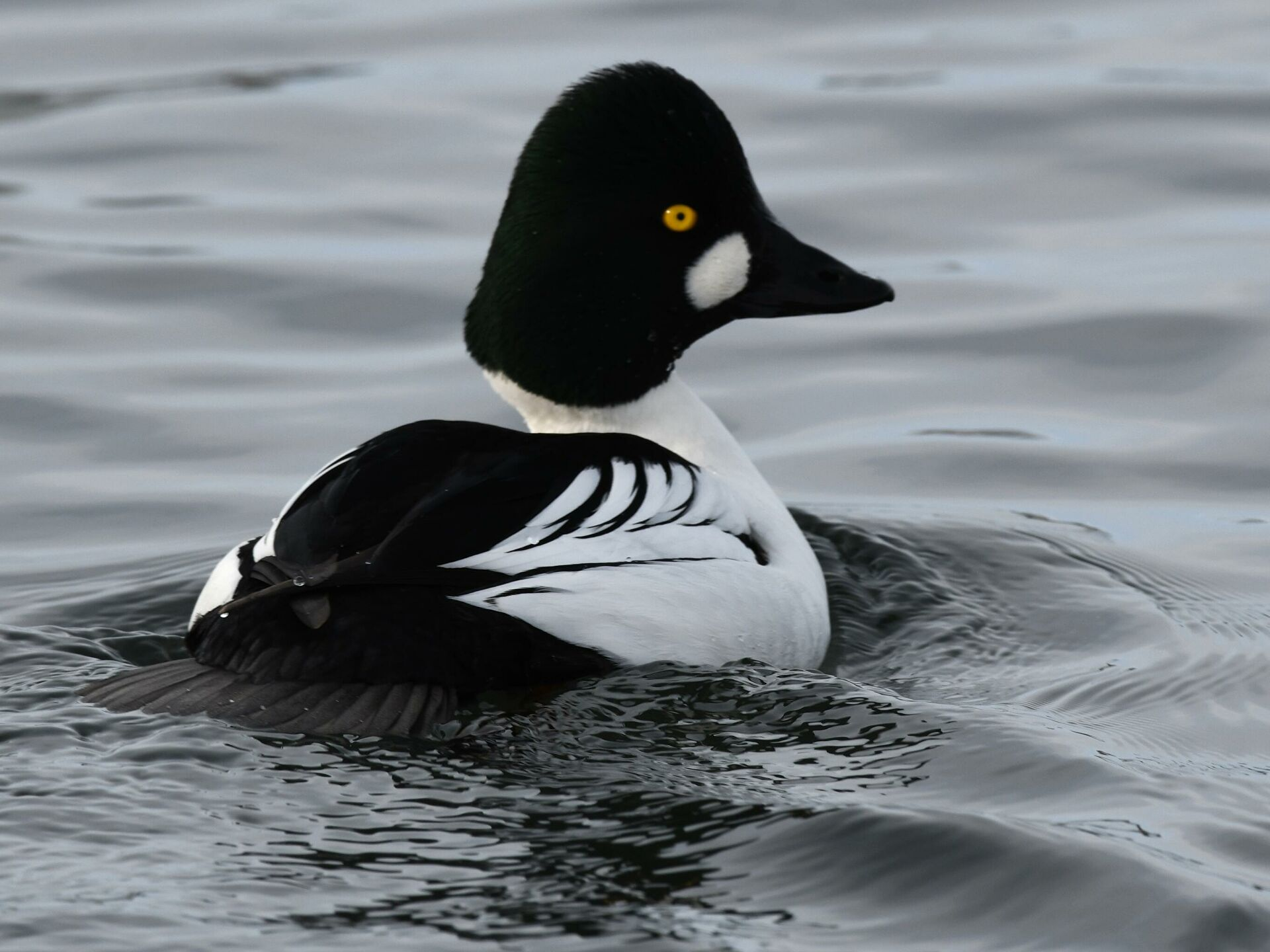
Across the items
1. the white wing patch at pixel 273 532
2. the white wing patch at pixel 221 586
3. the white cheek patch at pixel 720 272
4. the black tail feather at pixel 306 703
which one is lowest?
the black tail feather at pixel 306 703

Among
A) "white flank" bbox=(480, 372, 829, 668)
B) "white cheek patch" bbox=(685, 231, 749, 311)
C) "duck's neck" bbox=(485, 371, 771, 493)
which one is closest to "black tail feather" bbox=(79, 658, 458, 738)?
"white flank" bbox=(480, 372, 829, 668)

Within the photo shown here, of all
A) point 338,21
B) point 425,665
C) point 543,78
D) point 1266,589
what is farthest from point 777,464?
point 338,21

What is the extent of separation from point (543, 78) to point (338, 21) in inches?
79.5

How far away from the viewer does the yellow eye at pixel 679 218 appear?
542 centimetres

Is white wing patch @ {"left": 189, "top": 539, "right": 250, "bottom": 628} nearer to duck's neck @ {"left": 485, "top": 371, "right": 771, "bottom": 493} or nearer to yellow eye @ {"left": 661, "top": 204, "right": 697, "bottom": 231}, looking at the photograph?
duck's neck @ {"left": 485, "top": 371, "right": 771, "bottom": 493}

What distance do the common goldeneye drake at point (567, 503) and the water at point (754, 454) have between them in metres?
0.14

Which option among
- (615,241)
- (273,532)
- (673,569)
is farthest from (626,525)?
(615,241)

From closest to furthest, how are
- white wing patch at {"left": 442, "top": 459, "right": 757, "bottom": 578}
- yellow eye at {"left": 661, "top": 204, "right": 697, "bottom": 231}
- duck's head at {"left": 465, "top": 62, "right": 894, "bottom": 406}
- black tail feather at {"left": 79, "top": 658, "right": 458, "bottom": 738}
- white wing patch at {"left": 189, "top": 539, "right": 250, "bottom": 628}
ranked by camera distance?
black tail feather at {"left": 79, "top": 658, "right": 458, "bottom": 738} → white wing patch at {"left": 442, "top": 459, "right": 757, "bottom": 578} → white wing patch at {"left": 189, "top": 539, "right": 250, "bottom": 628} → duck's head at {"left": 465, "top": 62, "right": 894, "bottom": 406} → yellow eye at {"left": 661, "top": 204, "right": 697, "bottom": 231}

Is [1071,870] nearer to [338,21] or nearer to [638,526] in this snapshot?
[638,526]

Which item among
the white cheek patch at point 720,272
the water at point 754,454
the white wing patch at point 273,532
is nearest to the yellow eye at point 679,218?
the white cheek patch at point 720,272

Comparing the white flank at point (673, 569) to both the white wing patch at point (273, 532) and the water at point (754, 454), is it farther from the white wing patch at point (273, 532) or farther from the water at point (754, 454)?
the white wing patch at point (273, 532)

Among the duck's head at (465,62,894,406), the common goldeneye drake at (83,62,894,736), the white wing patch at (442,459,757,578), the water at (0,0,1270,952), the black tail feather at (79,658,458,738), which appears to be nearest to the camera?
the water at (0,0,1270,952)

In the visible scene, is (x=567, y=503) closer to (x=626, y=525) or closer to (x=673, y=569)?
(x=626, y=525)

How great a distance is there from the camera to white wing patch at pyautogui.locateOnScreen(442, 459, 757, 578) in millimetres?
4574
